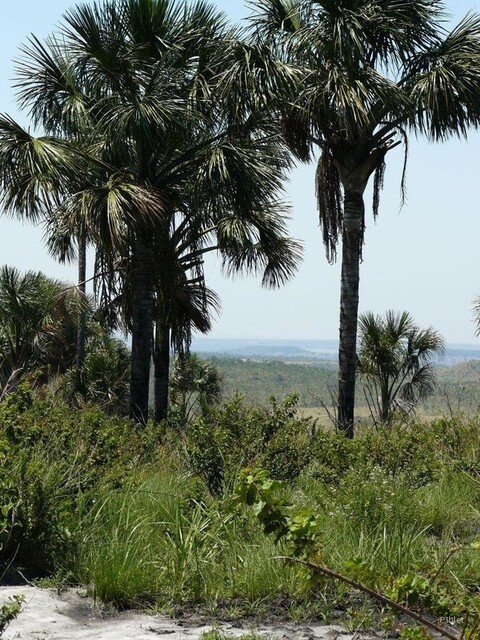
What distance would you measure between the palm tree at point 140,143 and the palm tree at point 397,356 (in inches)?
434

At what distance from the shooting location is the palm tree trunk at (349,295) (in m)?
13.6

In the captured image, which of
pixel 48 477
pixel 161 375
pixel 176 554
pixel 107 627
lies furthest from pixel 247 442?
pixel 161 375

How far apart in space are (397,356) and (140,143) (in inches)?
549

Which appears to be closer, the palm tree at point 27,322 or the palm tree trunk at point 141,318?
the palm tree trunk at point 141,318

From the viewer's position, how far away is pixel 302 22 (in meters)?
14.4

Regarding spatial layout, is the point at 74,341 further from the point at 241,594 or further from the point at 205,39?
the point at 241,594

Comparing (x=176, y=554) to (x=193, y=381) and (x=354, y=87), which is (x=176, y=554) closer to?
(x=354, y=87)

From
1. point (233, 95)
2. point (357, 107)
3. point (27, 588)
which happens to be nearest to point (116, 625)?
point (27, 588)

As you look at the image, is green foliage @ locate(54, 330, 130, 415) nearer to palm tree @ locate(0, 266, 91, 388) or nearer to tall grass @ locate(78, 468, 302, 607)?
palm tree @ locate(0, 266, 91, 388)

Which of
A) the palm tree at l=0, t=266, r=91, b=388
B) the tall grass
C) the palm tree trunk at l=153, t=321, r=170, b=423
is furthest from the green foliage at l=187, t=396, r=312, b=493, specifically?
the palm tree at l=0, t=266, r=91, b=388

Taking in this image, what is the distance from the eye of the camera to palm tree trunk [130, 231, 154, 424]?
1462cm

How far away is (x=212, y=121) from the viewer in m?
14.6

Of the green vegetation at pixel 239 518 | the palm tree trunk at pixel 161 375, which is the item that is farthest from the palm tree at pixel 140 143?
the green vegetation at pixel 239 518

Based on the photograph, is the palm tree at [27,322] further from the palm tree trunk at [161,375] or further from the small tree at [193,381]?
the small tree at [193,381]
